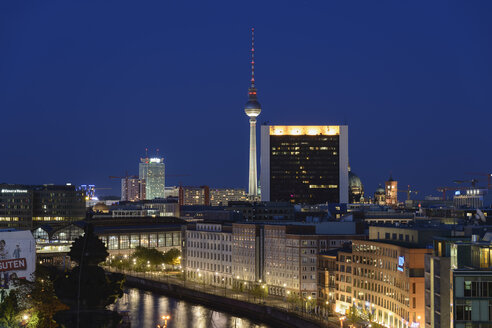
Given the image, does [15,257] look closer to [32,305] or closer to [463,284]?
[32,305]

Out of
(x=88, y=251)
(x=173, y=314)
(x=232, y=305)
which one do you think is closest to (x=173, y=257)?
(x=232, y=305)

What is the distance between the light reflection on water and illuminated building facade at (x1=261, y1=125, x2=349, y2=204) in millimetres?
98376

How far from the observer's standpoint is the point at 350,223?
9125cm

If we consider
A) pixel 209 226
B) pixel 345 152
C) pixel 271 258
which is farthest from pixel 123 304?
pixel 345 152

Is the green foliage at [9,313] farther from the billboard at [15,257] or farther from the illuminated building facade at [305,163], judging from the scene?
the illuminated building facade at [305,163]

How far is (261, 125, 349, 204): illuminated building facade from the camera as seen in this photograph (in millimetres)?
192375

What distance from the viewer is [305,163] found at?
633 ft

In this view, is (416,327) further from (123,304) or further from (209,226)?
(209,226)

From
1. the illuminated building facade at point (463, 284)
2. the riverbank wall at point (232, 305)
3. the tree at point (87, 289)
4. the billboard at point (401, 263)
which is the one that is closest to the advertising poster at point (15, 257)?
the riverbank wall at point (232, 305)

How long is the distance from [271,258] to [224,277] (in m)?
12.1

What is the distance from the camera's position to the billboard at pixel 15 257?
198 feet

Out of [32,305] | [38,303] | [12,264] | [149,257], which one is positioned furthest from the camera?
[149,257]

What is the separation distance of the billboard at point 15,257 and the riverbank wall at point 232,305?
21140mm

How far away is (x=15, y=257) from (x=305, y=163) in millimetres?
134589
